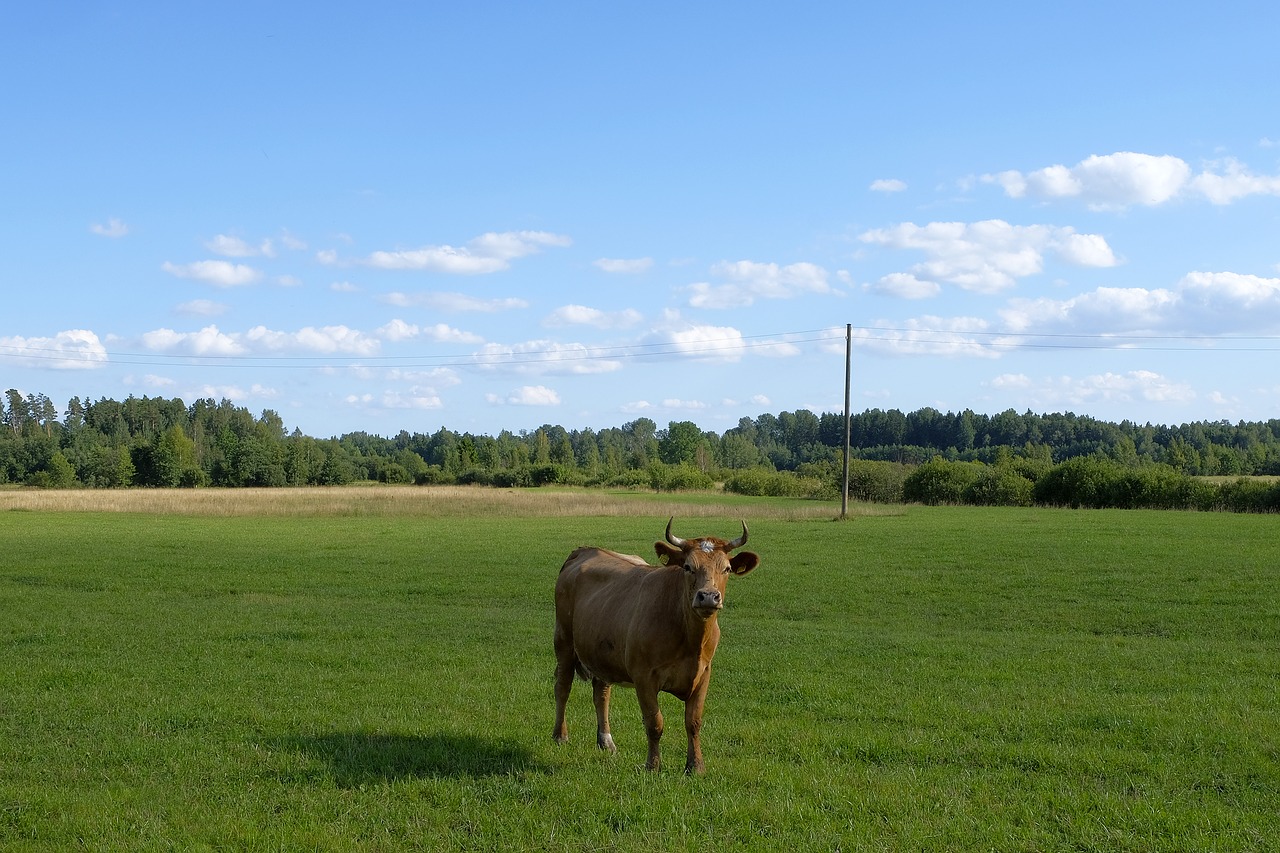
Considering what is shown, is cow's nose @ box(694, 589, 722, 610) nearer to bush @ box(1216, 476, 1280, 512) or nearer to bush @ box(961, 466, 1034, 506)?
bush @ box(1216, 476, 1280, 512)

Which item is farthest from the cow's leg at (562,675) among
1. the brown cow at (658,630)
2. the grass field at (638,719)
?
the grass field at (638,719)

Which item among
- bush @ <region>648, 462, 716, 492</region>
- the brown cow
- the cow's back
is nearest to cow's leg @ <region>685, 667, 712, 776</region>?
the brown cow

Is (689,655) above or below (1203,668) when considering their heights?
above

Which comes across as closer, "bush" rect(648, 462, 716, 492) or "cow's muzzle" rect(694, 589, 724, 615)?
"cow's muzzle" rect(694, 589, 724, 615)

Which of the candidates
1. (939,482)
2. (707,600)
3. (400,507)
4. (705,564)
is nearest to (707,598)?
(707,600)

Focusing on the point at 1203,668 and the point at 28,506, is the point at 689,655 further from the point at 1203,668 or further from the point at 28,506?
the point at 28,506

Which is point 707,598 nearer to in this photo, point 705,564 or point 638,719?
point 705,564

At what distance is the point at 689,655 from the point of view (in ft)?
27.3

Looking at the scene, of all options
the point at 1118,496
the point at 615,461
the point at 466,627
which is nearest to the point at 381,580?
the point at 466,627

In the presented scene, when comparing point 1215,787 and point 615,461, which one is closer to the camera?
point 1215,787

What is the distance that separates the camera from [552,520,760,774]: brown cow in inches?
317

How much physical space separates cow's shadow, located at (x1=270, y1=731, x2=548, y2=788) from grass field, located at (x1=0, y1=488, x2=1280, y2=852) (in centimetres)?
4

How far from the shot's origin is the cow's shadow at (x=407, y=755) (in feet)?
27.4

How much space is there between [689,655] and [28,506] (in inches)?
2785
